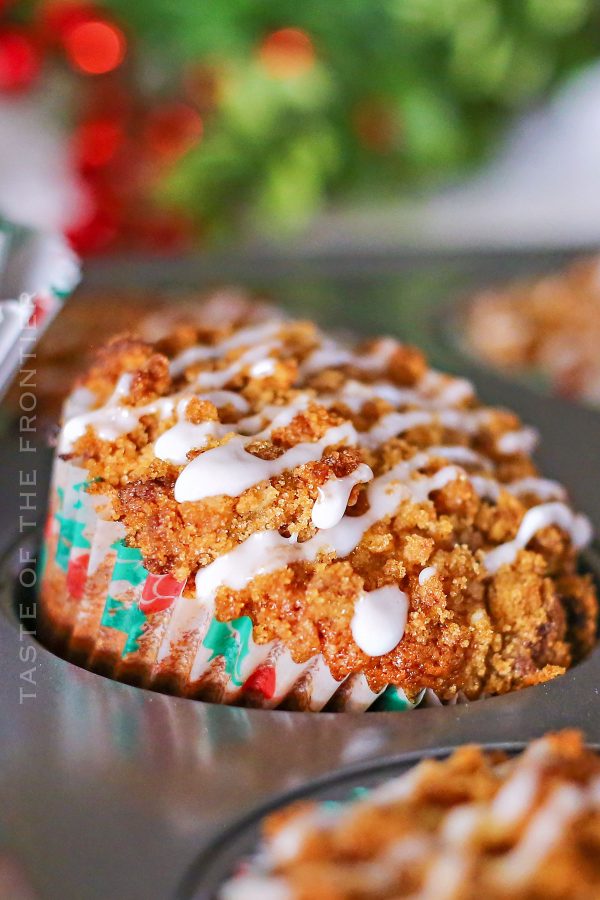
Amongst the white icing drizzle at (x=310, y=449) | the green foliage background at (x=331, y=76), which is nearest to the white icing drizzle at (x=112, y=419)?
the white icing drizzle at (x=310, y=449)

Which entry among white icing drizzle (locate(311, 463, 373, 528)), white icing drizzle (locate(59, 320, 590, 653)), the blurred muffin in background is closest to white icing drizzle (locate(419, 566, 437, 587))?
white icing drizzle (locate(59, 320, 590, 653))

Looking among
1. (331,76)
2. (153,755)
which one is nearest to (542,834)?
(153,755)

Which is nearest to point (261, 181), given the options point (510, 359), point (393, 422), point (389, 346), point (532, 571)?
point (510, 359)

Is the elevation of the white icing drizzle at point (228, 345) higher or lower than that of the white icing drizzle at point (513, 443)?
higher

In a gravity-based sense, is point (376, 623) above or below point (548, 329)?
below

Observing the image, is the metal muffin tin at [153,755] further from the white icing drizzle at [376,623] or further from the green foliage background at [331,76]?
the green foliage background at [331,76]

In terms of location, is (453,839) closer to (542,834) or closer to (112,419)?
(542,834)
